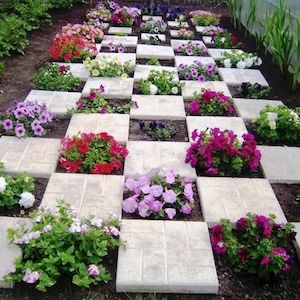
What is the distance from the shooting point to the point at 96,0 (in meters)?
7.53

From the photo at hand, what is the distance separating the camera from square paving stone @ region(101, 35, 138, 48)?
5.53 metres

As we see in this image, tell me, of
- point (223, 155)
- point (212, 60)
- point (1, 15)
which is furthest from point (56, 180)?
point (1, 15)

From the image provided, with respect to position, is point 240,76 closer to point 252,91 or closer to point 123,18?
point 252,91

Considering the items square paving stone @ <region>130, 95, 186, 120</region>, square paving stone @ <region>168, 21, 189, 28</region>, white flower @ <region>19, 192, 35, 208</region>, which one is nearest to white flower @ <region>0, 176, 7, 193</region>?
white flower @ <region>19, 192, 35, 208</region>

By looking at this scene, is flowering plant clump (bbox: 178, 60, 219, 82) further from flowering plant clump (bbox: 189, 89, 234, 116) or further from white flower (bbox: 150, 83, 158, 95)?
flowering plant clump (bbox: 189, 89, 234, 116)

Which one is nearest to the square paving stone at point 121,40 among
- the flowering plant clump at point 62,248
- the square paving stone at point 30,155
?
the square paving stone at point 30,155

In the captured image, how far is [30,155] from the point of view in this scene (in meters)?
3.06

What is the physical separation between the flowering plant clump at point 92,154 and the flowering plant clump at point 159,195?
0.23m

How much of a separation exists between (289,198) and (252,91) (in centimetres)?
173

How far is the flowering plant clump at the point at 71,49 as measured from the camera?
4805mm

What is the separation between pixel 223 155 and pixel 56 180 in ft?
3.78

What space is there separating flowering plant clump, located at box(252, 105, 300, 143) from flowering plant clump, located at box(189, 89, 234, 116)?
412mm

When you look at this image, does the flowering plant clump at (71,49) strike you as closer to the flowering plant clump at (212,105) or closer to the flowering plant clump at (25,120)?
the flowering plant clump at (25,120)

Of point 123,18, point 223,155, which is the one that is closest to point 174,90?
point 223,155
